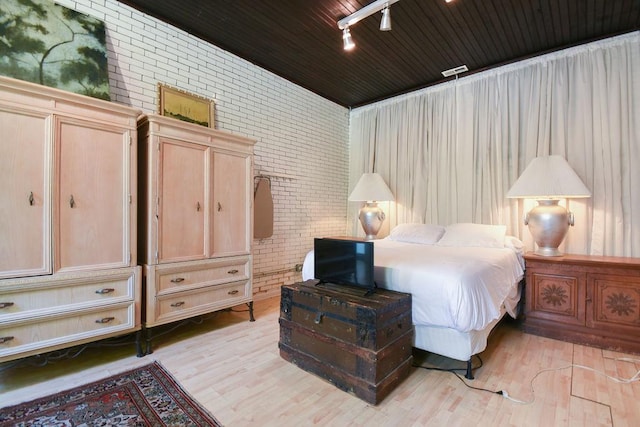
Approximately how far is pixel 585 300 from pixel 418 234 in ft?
5.21

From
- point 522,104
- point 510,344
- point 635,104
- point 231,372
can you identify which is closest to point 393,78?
point 522,104

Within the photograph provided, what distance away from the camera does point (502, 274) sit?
2377mm

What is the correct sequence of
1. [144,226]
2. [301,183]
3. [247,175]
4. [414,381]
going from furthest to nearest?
[301,183]
[247,175]
[144,226]
[414,381]

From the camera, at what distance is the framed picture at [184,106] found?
2.85 meters

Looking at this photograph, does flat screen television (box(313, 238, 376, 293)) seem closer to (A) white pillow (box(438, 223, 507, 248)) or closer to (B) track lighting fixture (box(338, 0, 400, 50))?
(A) white pillow (box(438, 223, 507, 248))

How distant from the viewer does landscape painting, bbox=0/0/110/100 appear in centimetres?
203

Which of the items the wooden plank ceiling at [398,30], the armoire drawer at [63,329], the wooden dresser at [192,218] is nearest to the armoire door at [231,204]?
the wooden dresser at [192,218]

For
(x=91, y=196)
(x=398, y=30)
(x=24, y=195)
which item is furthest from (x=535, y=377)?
(x=24, y=195)

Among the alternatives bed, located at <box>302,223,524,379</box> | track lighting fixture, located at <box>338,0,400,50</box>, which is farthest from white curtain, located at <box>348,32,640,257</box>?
track lighting fixture, located at <box>338,0,400,50</box>

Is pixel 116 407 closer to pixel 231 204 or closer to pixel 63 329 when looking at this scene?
pixel 63 329

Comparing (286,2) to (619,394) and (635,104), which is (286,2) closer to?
(635,104)

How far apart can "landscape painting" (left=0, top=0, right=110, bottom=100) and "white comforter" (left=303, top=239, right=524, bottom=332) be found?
2742mm

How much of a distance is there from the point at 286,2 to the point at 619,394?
372 centimetres

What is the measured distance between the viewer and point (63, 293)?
1.95 meters
